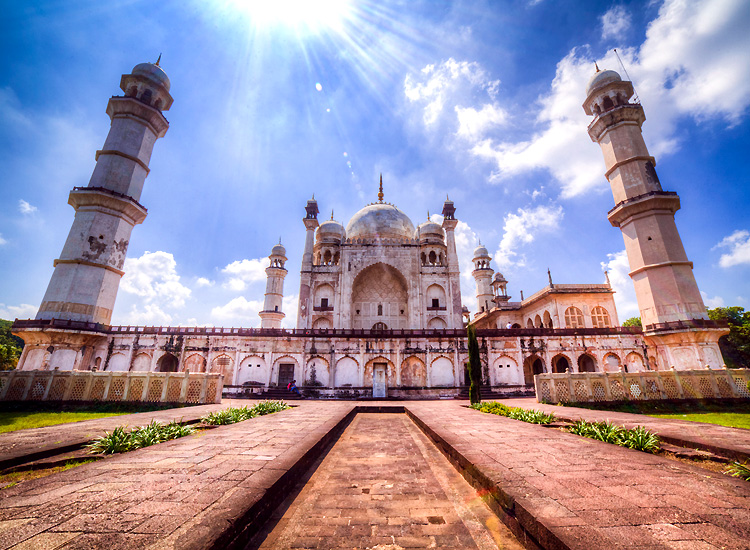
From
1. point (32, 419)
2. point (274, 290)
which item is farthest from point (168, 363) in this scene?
point (32, 419)

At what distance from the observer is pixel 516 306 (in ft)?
109

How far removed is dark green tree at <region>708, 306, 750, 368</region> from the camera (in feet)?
101

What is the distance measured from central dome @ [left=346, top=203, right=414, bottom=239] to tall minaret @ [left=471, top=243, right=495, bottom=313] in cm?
921

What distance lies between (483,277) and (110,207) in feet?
116

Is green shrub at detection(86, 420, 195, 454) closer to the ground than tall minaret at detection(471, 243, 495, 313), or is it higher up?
closer to the ground

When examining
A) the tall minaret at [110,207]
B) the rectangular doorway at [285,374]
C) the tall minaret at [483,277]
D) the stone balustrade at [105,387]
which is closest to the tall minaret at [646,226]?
the tall minaret at [483,277]

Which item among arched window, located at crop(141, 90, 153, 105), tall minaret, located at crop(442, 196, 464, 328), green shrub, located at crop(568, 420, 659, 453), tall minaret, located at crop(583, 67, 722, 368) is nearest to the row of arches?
tall minaret, located at crop(583, 67, 722, 368)

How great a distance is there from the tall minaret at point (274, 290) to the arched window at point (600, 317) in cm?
2850

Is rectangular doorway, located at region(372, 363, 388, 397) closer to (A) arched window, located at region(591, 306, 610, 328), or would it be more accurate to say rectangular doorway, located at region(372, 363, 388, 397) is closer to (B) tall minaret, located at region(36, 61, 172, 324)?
(B) tall minaret, located at region(36, 61, 172, 324)

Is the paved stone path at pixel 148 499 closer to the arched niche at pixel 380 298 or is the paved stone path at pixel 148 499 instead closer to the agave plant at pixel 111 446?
the agave plant at pixel 111 446

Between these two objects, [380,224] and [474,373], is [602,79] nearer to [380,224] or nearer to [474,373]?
Answer: [380,224]

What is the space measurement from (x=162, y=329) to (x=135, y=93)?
57.8 ft

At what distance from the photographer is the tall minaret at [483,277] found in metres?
38.2

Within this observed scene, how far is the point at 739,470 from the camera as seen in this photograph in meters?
3.55
